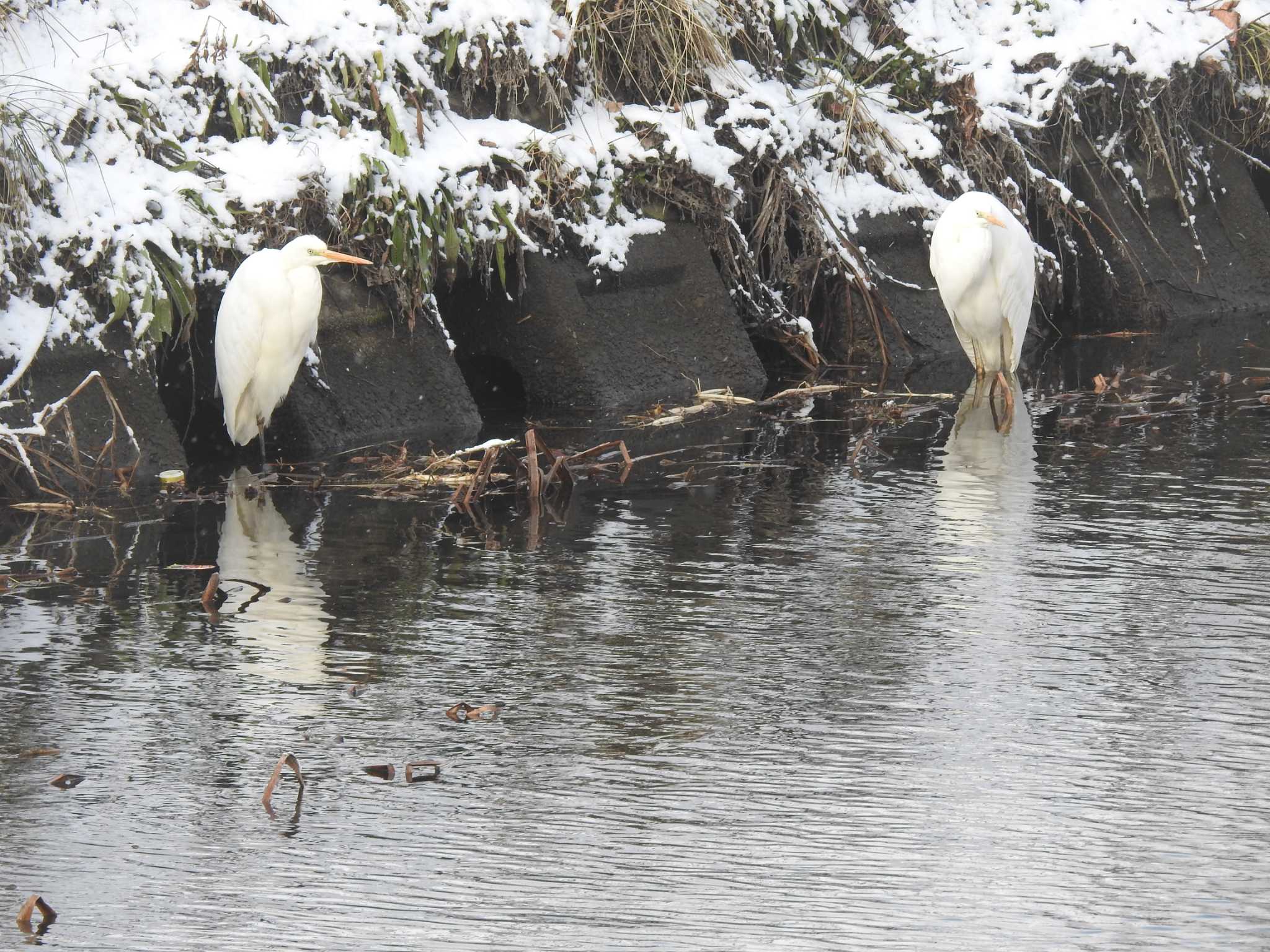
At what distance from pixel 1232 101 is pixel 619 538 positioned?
21.9ft

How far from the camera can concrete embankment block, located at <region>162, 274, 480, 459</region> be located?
261 inches

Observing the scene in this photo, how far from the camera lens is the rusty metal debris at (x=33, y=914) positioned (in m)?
2.42

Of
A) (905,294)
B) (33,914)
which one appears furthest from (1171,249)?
(33,914)

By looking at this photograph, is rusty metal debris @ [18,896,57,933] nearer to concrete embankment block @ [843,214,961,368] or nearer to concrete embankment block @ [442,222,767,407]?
concrete embankment block @ [442,222,767,407]

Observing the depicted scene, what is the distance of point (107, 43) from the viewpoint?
6484 mm

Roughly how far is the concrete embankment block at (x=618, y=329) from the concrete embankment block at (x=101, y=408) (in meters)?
1.81

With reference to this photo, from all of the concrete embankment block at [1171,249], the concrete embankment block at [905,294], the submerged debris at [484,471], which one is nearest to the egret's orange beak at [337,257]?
the submerged debris at [484,471]

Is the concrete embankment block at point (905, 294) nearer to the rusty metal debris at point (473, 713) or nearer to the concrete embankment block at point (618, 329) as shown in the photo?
the concrete embankment block at point (618, 329)

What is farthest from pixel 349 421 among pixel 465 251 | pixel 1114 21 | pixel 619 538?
pixel 1114 21

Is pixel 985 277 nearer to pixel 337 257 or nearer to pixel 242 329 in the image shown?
pixel 337 257

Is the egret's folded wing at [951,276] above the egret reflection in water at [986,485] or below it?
above

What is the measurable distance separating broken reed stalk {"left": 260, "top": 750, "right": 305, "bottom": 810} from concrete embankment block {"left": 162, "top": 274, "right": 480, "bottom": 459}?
3722 mm

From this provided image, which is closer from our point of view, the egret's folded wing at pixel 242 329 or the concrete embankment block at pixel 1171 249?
the egret's folded wing at pixel 242 329

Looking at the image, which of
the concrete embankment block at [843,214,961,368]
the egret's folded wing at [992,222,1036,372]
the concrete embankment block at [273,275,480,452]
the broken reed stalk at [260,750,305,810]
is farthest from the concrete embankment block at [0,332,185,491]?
the concrete embankment block at [843,214,961,368]
